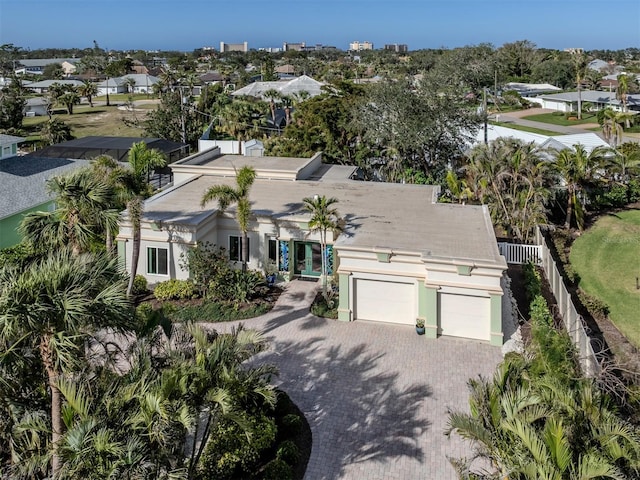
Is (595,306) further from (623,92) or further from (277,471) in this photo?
(623,92)

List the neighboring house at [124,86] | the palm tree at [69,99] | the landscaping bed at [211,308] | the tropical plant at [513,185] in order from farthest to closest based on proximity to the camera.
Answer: the neighboring house at [124,86]
the palm tree at [69,99]
the tropical plant at [513,185]
the landscaping bed at [211,308]

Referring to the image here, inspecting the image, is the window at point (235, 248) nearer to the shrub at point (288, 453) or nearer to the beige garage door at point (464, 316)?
the beige garage door at point (464, 316)

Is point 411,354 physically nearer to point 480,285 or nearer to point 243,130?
point 480,285

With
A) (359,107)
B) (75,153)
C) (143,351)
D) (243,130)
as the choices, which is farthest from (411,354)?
(75,153)

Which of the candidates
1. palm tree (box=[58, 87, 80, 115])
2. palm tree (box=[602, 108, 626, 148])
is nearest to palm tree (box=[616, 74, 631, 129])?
palm tree (box=[602, 108, 626, 148])

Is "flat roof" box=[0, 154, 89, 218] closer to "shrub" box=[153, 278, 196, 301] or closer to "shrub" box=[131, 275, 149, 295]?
"shrub" box=[131, 275, 149, 295]

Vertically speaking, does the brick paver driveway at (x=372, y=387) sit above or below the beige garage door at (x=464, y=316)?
below

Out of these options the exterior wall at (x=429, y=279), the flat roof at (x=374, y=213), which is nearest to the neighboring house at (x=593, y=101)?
the flat roof at (x=374, y=213)
